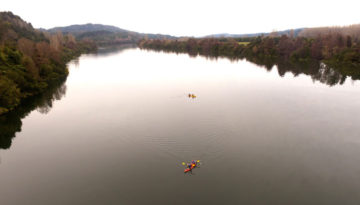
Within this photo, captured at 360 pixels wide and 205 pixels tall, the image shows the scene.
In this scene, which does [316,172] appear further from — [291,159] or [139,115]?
[139,115]

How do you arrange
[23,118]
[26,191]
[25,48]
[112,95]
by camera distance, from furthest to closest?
[25,48] < [112,95] < [23,118] < [26,191]

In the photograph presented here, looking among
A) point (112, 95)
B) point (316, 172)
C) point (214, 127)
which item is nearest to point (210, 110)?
point (214, 127)

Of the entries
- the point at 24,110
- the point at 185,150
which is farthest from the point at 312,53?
the point at 24,110

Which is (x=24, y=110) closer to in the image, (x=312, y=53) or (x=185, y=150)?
(x=185, y=150)

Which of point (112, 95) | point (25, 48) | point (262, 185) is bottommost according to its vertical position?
point (262, 185)

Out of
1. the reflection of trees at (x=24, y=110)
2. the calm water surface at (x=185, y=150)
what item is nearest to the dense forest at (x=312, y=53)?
the calm water surface at (x=185, y=150)

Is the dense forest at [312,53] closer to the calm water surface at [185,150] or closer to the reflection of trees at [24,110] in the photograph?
the calm water surface at [185,150]
